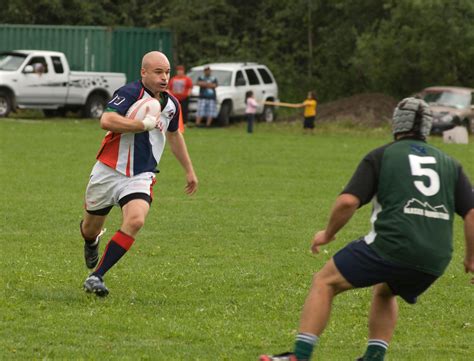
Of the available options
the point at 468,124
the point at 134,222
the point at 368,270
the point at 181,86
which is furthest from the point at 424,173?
the point at 468,124

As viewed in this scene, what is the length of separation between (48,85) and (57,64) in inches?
36.4

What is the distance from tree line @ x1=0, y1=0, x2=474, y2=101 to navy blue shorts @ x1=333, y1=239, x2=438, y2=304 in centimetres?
3357

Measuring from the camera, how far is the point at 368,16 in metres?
42.9

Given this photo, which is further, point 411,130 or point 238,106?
point 238,106

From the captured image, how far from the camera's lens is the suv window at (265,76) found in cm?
3884

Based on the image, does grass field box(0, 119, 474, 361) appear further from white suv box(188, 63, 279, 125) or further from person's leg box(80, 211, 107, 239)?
white suv box(188, 63, 279, 125)

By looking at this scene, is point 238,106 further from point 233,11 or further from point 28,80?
point 233,11

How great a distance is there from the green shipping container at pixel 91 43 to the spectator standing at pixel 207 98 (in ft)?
25.0

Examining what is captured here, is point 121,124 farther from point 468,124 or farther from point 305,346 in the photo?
point 468,124

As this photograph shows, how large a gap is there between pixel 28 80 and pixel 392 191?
97.7ft

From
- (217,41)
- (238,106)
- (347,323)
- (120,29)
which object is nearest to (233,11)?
(217,41)

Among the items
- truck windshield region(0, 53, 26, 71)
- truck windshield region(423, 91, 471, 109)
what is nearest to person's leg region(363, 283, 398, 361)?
truck windshield region(423, 91, 471, 109)

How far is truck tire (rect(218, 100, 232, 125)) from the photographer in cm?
3606

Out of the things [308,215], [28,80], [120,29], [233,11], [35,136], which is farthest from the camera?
[233,11]
